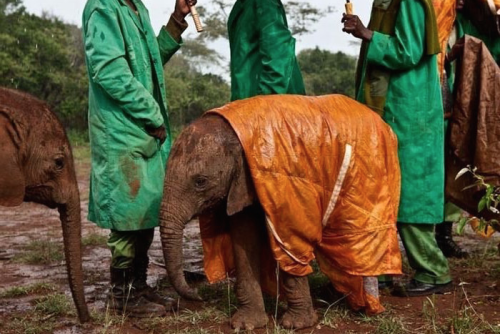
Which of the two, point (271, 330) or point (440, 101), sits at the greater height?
point (440, 101)

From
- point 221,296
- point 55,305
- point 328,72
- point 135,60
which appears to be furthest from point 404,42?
point 328,72

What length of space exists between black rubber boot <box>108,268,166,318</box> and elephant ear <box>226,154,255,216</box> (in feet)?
3.27

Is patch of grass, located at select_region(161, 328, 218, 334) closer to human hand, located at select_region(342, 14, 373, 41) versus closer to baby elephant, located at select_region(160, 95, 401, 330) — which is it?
baby elephant, located at select_region(160, 95, 401, 330)

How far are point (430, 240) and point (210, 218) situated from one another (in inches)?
61.6

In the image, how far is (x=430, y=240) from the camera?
5.27 metres

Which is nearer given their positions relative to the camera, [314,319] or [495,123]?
[314,319]

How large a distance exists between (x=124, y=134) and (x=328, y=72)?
2286 cm

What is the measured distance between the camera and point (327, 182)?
459 cm

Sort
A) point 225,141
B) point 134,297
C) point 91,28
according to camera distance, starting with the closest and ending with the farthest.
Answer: point 225,141, point 91,28, point 134,297

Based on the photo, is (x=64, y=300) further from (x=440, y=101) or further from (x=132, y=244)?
(x=440, y=101)

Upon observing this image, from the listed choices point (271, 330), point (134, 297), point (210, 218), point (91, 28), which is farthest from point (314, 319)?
point (91, 28)

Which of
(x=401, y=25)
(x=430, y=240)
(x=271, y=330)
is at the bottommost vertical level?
(x=271, y=330)

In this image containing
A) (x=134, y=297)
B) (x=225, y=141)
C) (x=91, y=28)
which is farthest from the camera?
(x=134, y=297)

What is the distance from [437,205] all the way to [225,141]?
1.68 metres
